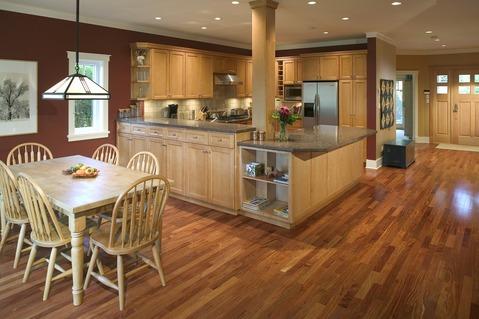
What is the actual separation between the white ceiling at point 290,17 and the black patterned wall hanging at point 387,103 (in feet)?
3.36

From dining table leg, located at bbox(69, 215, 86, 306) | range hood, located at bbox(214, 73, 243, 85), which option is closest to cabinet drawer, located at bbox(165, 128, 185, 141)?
dining table leg, located at bbox(69, 215, 86, 306)

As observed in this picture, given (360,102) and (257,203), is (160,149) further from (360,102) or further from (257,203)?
(360,102)

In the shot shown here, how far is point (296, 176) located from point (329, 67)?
4.56 m

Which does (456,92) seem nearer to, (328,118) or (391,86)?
(391,86)

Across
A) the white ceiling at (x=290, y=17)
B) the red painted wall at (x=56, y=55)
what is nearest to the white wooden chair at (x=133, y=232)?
the white ceiling at (x=290, y=17)

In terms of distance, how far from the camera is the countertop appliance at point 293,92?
8633 millimetres

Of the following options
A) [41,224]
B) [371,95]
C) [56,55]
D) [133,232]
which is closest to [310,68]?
[371,95]

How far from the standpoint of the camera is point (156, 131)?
18.3 ft

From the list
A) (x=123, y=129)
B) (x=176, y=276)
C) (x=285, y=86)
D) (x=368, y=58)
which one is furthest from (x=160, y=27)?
(x=176, y=276)

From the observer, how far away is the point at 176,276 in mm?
3131

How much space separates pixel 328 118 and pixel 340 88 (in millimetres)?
673

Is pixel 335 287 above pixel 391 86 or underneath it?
underneath

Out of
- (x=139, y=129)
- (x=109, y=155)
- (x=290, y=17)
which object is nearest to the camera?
(x=109, y=155)

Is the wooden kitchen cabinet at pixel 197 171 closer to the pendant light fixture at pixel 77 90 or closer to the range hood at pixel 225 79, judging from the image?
the pendant light fixture at pixel 77 90
